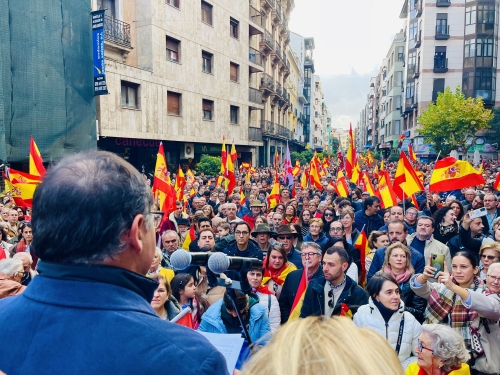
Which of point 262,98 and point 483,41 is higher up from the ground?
point 483,41

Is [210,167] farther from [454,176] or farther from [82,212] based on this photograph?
[82,212]

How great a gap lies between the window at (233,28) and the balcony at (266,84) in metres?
4.94

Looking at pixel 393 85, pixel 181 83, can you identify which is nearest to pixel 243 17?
pixel 181 83

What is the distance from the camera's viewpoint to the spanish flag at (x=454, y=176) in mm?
8240

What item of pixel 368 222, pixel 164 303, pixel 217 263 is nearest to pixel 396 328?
pixel 164 303

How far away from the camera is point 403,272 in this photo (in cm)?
448

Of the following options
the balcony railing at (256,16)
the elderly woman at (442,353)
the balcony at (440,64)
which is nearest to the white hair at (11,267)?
the elderly woman at (442,353)

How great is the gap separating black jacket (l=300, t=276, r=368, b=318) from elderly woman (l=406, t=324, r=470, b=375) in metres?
1.16

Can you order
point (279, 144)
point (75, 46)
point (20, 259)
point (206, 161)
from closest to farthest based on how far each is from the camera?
point (20, 259) < point (75, 46) < point (206, 161) < point (279, 144)

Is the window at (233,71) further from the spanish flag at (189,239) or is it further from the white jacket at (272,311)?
the white jacket at (272,311)

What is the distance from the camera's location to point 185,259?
1852 mm

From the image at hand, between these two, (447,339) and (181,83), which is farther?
(181,83)

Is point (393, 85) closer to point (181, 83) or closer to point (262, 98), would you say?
point (262, 98)

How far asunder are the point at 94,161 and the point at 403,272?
13.2 feet
